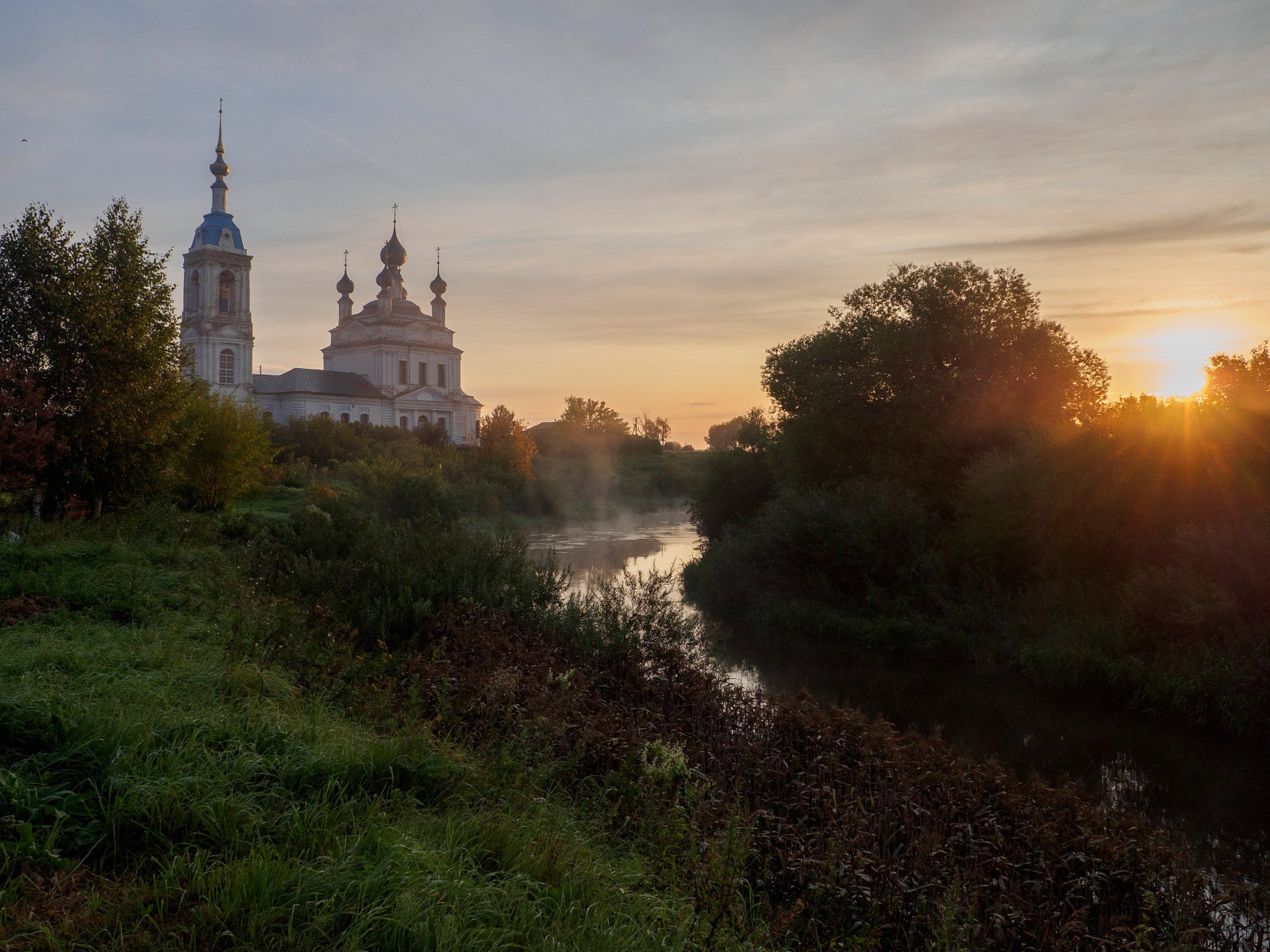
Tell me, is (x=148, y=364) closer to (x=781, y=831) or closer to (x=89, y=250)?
(x=89, y=250)

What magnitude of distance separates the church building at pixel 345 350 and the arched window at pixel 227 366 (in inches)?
2.6

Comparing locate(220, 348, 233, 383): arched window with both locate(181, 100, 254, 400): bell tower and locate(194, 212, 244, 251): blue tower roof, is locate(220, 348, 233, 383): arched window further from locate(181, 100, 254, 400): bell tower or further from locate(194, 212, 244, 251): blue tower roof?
locate(194, 212, 244, 251): blue tower roof

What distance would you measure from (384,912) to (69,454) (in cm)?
1453

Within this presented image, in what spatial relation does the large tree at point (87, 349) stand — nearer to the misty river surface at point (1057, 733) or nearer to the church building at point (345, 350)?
the misty river surface at point (1057, 733)

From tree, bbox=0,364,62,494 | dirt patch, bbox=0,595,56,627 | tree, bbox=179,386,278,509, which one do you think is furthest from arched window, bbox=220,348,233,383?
dirt patch, bbox=0,595,56,627

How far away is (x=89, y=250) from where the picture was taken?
1595 cm

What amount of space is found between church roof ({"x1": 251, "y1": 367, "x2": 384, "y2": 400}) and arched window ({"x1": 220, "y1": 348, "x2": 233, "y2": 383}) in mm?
1756

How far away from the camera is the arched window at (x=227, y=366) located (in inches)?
2594

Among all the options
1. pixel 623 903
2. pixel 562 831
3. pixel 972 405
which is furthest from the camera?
pixel 972 405

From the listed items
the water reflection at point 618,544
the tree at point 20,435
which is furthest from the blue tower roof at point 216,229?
the tree at point 20,435

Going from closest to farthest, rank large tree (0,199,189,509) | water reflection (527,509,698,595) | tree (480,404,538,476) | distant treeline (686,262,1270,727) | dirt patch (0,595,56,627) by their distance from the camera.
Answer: dirt patch (0,595,56,627)
distant treeline (686,262,1270,727)
large tree (0,199,189,509)
water reflection (527,509,698,595)
tree (480,404,538,476)

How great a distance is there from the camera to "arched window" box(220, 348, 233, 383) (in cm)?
6588

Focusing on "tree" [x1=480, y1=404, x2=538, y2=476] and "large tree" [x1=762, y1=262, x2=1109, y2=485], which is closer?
"large tree" [x1=762, y1=262, x2=1109, y2=485]

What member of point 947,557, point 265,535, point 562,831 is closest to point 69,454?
point 265,535
